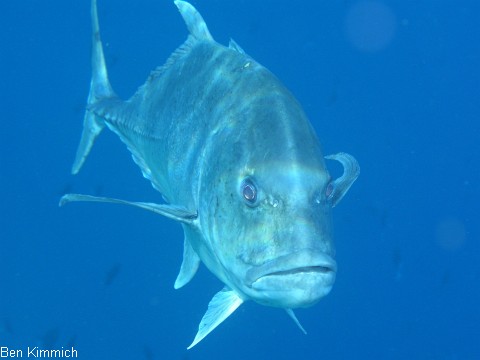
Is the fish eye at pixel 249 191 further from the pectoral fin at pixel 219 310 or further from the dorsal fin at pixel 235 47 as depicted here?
the dorsal fin at pixel 235 47

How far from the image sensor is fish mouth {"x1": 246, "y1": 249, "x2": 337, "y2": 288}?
98.7 inches

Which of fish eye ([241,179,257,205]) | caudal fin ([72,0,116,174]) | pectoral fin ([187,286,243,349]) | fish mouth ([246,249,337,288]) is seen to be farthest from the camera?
caudal fin ([72,0,116,174])

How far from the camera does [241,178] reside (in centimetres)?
293

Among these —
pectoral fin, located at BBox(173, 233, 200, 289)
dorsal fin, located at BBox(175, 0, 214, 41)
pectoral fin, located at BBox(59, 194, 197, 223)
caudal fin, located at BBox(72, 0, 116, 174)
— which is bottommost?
pectoral fin, located at BBox(59, 194, 197, 223)

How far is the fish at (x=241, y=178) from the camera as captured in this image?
262cm

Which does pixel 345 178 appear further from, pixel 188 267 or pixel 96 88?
pixel 96 88

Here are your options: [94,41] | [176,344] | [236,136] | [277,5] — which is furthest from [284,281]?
[277,5]

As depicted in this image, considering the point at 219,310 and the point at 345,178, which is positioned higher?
the point at 345,178

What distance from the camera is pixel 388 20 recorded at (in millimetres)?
18594

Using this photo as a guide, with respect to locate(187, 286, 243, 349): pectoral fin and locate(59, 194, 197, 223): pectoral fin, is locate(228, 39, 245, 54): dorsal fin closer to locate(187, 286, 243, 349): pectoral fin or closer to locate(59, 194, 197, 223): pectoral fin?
locate(59, 194, 197, 223): pectoral fin

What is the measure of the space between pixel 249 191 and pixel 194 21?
2.19 meters

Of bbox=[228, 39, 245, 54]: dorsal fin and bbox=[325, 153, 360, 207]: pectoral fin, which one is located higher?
bbox=[228, 39, 245, 54]: dorsal fin

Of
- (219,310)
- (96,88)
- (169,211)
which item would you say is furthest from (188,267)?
(96,88)

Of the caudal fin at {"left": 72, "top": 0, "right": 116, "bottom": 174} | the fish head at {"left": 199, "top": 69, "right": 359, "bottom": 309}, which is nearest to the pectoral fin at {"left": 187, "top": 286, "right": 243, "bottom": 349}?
the fish head at {"left": 199, "top": 69, "right": 359, "bottom": 309}
